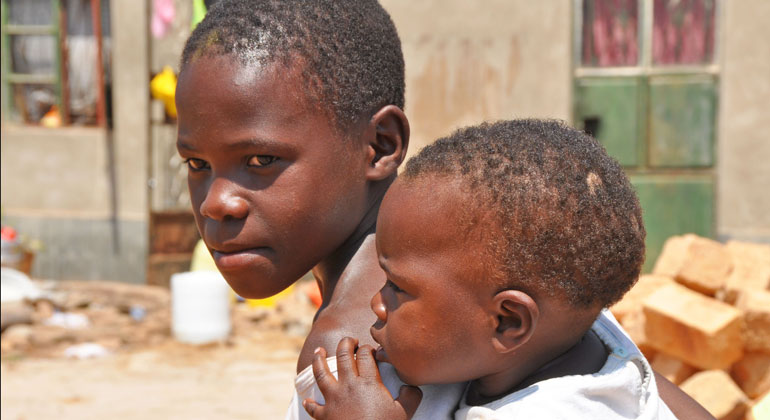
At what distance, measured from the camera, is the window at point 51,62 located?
28.6 ft

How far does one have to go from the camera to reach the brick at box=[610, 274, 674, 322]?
4.68m

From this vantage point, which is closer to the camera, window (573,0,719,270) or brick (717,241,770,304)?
brick (717,241,770,304)

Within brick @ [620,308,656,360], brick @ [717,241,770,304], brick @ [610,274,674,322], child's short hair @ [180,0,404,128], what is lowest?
brick @ [620,308,656,360]

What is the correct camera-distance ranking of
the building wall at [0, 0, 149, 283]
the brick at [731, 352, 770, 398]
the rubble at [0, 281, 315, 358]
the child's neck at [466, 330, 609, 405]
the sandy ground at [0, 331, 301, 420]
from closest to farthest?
the child's neck at [466, 330, 609, 405]
the brick at [731, 352, 770, 398]
the sandy ground at [0, 331, 301, 420]
the rubble at [0, 281, 315, 358]
the building wall at [0, 0, 149, 283]

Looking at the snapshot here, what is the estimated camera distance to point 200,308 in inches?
257

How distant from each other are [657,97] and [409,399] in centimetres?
672

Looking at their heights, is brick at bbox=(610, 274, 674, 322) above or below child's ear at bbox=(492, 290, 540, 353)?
below

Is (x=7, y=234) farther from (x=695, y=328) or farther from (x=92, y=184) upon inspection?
(x=695, y=328)

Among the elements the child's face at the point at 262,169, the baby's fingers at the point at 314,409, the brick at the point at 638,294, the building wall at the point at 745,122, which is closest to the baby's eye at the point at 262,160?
the child's face at the point at 262,169

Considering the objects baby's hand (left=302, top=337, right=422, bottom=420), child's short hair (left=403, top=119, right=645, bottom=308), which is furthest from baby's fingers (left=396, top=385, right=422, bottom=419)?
child's short hair (left=403, top=119, right=645, bottom=308)

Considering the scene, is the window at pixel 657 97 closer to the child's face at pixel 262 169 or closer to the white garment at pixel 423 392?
the child's face at pixel 262 169

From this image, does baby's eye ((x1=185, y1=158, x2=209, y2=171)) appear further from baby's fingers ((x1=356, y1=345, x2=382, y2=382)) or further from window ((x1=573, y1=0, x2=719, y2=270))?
window ((x1=573, y1=0, x2=719, y2=270))

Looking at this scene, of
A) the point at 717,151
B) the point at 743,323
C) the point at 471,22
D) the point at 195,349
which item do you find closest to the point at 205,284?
the point at 195,349

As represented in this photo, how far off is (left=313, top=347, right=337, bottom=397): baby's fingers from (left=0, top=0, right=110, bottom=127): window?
779 cm
